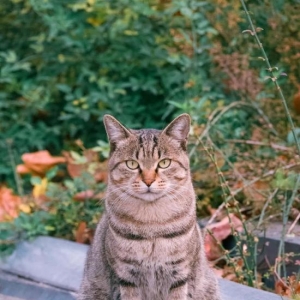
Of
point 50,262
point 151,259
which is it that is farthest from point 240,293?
point 50,262

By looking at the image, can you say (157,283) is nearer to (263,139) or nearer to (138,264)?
(138,264)

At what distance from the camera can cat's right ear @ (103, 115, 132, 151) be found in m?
4.00

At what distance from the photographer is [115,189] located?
13.0ft

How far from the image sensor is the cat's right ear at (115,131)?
3996mm

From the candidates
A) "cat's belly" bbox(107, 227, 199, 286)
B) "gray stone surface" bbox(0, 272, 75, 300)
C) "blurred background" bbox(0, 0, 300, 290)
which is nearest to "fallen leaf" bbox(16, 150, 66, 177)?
"blurred background" bbox(0, 0, 300, 290)

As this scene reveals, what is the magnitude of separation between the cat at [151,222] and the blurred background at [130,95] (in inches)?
41.4

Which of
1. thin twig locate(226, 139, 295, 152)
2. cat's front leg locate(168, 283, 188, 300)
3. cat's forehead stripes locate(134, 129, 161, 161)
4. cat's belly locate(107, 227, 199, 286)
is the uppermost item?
cat's forehead stripes locate(134, 129, 161, 161)

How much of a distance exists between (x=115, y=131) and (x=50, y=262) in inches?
52.0

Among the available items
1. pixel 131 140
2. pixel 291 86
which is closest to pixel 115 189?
pixel 131 140

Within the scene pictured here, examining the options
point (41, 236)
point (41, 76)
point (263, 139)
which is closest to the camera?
point (41, 236)

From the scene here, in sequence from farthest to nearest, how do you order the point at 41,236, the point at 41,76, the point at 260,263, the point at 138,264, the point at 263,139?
1. the point at 41,76
2. the point at 263,139
3. the point at 41,236
4. the point at 260,263
5. the point at 138,264

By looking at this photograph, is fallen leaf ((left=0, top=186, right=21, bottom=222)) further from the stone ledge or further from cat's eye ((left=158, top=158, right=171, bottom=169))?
cat's eye ((left=158, top=158, right=171, bottom=169))

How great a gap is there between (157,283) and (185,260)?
17cm

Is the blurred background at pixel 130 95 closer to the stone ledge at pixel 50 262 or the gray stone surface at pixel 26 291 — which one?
the stone ledge at pixel 50 262
